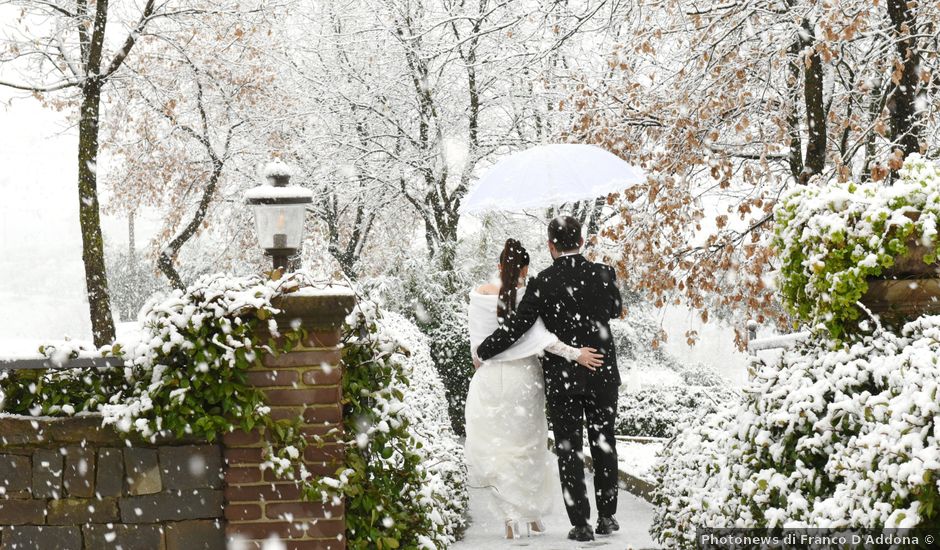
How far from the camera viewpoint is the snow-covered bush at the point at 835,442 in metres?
2.68

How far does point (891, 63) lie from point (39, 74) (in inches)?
471

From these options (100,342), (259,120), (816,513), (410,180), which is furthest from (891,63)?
(259,120)

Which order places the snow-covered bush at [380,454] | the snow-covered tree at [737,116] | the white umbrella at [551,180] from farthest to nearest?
the snow-covered tree at [737,116], the white umbrella at [551,180], the snow-covered bush at [380,454]

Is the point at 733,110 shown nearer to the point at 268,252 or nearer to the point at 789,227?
the point at 268,252

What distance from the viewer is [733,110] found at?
9.82m

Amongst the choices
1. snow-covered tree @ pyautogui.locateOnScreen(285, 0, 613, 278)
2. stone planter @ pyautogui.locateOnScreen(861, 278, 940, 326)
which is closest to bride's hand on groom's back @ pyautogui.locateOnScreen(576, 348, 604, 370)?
stone planter @ pyautogui.locateOnScreen(861, 278, 940, 326)

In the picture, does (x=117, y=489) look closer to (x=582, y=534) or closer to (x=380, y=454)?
(x=380, y=454)

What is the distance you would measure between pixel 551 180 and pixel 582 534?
9.38 feet

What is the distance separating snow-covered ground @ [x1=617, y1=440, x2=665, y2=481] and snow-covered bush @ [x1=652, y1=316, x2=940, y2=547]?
4018 millimetres

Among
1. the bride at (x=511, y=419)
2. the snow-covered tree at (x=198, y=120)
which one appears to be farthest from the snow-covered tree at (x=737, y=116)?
the snow-covered tree at (x=198, y=120)

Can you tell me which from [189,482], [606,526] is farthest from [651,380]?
[189,482]

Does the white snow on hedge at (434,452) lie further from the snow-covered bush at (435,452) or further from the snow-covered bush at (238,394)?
the snow-covered bush at (238,394)

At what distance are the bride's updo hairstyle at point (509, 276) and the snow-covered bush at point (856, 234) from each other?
2745 millimetres

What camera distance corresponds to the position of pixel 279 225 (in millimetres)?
7215
